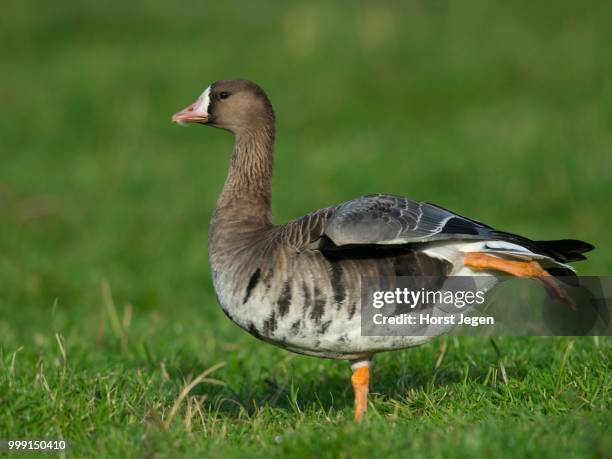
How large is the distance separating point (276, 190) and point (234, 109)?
21.0ft

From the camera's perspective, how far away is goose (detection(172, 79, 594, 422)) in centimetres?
459

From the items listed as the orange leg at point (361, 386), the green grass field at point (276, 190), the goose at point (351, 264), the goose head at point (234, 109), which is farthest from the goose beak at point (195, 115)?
the orange leg at point (361, 386)

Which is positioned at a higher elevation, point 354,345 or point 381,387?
point 354,345

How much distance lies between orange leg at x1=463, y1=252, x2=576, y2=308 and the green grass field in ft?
1.88

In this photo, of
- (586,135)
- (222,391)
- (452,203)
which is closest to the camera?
(222,391)

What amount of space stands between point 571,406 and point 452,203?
7.02 meters

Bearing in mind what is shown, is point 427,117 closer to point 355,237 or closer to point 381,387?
point 381,387

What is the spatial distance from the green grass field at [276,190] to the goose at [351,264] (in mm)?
433

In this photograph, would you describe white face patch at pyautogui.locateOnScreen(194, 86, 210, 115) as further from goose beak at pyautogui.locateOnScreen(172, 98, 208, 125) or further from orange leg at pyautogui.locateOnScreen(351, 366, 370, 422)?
orange leg at pyautogui.locateOnScreen(351, 366, 370, 422)

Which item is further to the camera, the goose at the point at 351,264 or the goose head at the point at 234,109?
the goose head at the point at 234,109

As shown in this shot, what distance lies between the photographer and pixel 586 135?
12727 millimetres

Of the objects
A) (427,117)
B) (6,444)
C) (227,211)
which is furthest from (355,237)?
(427,117)

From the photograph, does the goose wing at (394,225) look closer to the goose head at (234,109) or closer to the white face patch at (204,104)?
the goose head at (234,109)

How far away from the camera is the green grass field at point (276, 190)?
4.58 meters
